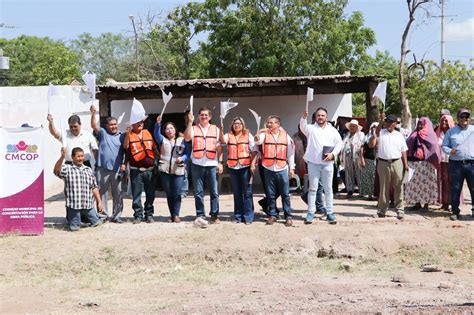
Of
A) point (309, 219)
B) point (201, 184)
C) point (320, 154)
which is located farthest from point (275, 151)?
point (201, 184)

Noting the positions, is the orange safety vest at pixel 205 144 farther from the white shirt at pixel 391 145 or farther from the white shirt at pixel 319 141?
the white shirt at pixel 391 145

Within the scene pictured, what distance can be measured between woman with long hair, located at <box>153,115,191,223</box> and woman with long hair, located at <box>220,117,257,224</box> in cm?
68

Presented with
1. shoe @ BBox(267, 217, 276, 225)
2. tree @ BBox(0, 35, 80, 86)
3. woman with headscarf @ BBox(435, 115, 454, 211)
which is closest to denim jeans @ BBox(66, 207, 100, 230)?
shoe @ BBox(267, 217, 276, 225)

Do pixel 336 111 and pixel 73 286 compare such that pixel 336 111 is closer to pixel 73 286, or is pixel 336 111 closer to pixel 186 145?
pixel 186 145

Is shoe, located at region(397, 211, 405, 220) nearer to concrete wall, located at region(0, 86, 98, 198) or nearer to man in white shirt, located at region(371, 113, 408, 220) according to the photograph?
man in white shirt, located at region(371, 113, 408, 220)

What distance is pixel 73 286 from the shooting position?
8.05m

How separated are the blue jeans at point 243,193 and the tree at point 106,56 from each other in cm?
2723

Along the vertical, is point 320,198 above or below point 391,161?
below

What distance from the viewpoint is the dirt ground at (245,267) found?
6.90 meters

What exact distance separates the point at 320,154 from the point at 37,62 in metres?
46.8

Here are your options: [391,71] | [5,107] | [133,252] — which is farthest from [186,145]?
[391,71]

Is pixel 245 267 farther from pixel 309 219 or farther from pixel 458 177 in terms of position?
pixel 458 177

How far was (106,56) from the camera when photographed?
51.3m

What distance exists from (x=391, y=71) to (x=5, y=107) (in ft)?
91.1
